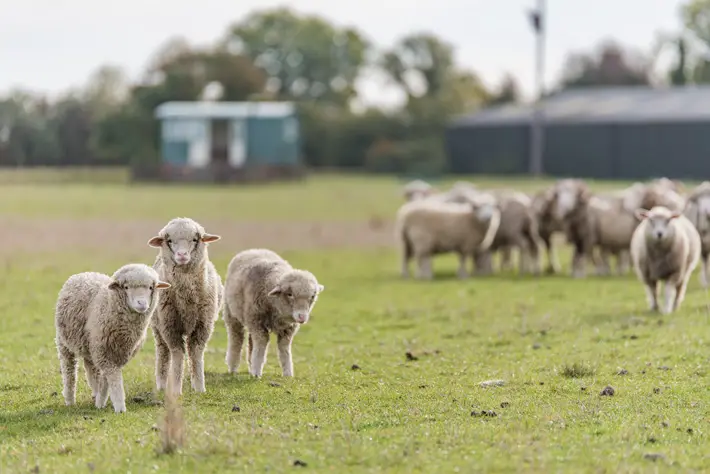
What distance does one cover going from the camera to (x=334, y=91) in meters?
105

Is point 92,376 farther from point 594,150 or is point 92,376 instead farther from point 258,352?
point 594,150

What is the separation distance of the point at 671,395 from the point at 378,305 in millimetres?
7949

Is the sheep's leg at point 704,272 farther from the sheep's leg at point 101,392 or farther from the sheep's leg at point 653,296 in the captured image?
the sheep's leg at point 101,392

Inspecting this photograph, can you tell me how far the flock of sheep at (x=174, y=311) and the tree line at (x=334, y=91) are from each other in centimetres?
5831

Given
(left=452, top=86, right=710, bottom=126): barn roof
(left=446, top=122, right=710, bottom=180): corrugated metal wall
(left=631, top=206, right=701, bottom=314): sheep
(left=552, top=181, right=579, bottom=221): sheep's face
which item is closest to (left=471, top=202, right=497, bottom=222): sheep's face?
(left=552, top=181, right=579, bottom=221): sheep's face

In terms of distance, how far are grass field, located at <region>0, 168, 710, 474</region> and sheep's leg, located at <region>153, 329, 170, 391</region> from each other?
0.20 metres

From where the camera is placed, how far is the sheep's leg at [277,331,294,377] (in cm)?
1066

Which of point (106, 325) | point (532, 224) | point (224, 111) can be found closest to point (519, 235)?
point (532, 224)

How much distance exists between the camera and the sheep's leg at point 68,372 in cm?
932

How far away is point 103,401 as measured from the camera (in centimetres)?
923

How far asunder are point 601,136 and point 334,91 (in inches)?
1548

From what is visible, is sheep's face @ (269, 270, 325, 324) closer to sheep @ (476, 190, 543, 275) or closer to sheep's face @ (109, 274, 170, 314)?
sheep's face @ (109, 274, 170, 314)

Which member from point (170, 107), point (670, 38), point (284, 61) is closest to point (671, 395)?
point (170, 107)

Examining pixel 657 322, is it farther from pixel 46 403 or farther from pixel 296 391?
pixel 46 403
